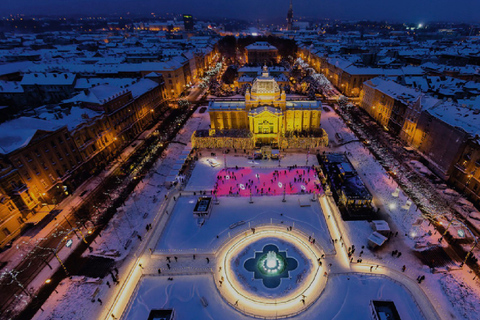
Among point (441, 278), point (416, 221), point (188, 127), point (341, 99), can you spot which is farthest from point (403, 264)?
point (341, 99)

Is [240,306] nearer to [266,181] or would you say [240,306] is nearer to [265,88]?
[266,181]

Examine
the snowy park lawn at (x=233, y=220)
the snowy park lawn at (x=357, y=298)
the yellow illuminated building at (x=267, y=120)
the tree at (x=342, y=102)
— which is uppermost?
the yellow illuminated building at (x=267, y=120)

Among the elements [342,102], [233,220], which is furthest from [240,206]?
[342,102]

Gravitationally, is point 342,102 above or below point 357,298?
above

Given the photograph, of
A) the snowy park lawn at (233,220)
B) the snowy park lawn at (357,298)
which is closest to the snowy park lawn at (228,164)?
the snowy park lawn at (233,220)

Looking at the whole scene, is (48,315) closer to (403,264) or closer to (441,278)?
(403,264)

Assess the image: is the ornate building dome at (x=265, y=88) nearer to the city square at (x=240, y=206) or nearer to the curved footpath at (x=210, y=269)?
the city square at (x=240, y=206)
